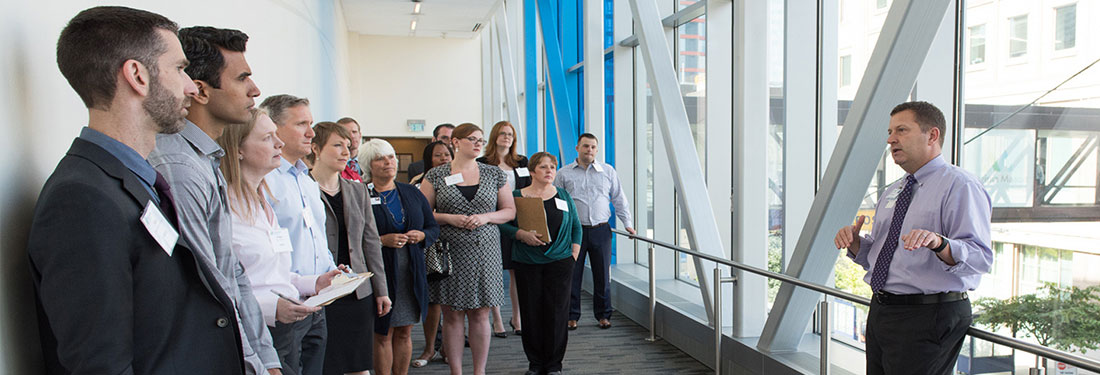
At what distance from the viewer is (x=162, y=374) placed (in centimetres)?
122

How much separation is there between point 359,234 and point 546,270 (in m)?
1.35

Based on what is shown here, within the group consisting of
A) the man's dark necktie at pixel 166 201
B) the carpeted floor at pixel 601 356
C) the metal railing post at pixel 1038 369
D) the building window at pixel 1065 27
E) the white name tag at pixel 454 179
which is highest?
the building window at pixel 1065 27

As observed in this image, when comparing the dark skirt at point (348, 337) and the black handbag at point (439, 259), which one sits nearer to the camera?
the dark skirt at point (348, 337)

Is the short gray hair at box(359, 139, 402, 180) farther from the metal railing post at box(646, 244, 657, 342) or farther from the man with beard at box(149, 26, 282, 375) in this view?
the metal railing post at box(646, 244, 657, 342)

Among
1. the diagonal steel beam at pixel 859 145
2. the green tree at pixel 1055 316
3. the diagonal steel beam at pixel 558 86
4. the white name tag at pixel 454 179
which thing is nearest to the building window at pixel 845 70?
the diagonal steel beam at pixel 859 145

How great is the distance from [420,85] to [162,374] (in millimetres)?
15527

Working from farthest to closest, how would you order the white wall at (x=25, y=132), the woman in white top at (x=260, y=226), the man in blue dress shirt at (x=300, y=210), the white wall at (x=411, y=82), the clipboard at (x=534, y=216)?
the white wall at (x=411, y=82)
the clipboard at (x=534, y=216)
the man in blue dress shirt at (x=300, y=210)
the woman in white top at (x=260, y=226)
the white wall at (x=25, y=132)

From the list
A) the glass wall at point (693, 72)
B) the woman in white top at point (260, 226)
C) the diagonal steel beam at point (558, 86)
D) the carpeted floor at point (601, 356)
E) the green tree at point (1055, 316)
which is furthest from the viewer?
the diagonal steel beam at point (558, 86)

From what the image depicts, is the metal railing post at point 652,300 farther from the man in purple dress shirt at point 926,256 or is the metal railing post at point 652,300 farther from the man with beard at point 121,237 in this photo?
the man with beard at point 121,237

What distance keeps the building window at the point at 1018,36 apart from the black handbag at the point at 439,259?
2.90m

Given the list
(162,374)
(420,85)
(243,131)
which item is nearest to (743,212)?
(243,131)

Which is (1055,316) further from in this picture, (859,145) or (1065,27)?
(1065,27)

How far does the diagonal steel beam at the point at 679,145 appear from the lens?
470 cm

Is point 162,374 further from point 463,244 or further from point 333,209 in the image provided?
point 463,244
